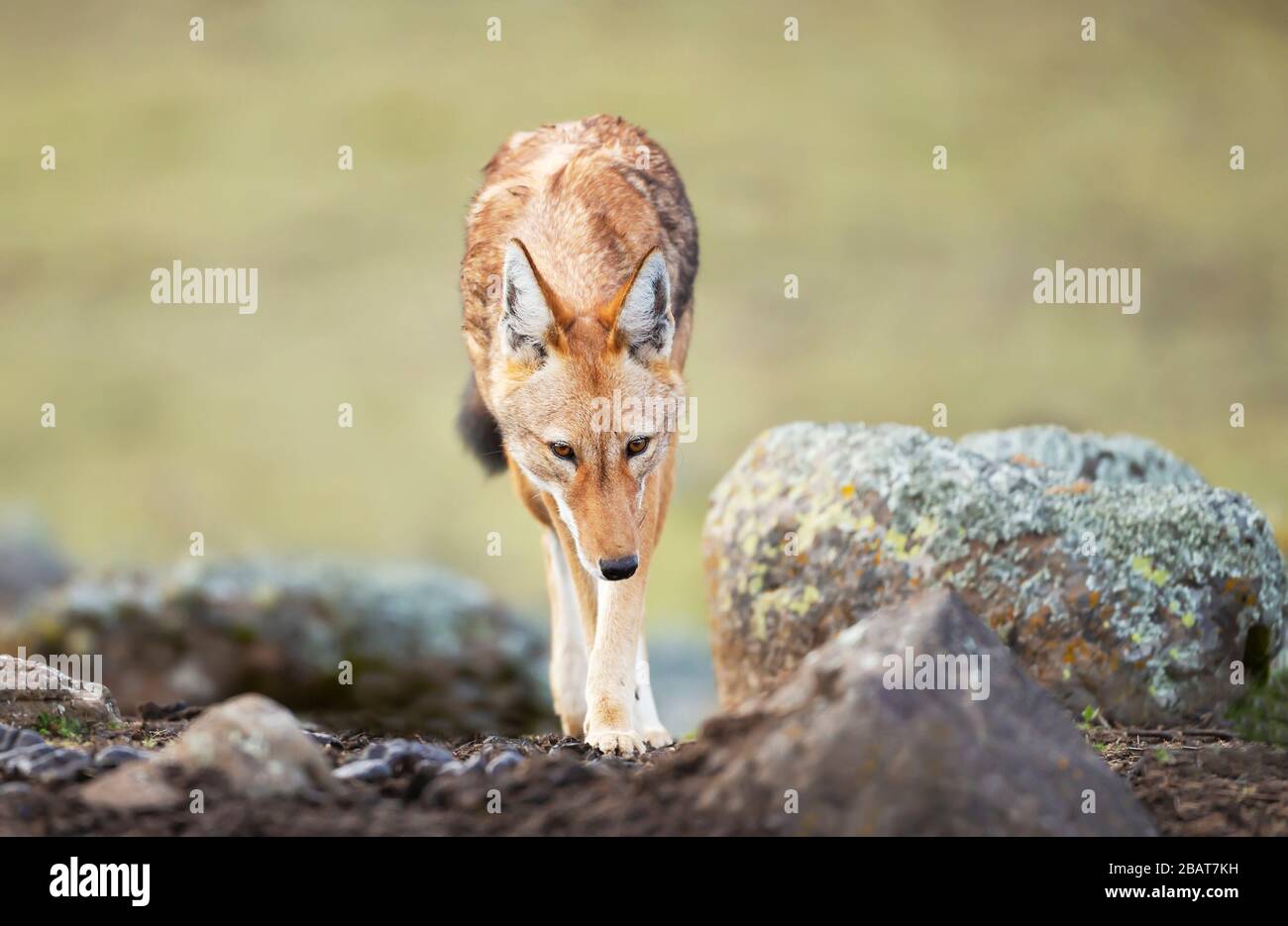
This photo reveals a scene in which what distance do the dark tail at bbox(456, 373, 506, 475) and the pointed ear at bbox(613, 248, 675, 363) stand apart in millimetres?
1697

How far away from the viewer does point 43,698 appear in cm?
544

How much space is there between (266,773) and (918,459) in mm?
4143

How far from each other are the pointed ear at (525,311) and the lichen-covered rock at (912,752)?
227 centimetres

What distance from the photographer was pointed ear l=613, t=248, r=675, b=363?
5.55 metres

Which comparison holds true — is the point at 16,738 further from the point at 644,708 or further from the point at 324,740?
the point at 644,708

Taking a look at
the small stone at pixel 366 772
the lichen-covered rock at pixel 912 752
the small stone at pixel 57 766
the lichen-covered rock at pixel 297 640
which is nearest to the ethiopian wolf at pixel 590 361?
the small stone at pixel 366 772

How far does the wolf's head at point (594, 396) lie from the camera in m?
5.48

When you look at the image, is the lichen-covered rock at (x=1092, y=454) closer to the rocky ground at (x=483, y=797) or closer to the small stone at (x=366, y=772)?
the rocky ground at (x=483, y=797)

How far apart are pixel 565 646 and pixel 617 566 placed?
1.96 meters

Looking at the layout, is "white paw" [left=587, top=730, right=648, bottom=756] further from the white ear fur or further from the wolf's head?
the white ear fur

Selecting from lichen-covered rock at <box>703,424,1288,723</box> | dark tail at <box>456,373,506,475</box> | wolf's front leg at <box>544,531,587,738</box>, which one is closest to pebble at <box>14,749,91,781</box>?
wolf's front leg at <box>544,531,587,738</box>

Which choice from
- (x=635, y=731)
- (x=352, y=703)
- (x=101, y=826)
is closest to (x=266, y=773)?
(x=101, y=826)

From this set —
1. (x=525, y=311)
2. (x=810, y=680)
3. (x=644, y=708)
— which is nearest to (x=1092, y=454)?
(x=644, y=708)

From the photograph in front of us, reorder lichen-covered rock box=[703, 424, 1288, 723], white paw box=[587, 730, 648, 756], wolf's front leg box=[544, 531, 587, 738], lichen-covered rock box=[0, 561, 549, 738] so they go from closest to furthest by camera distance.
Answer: white paw box=[587, 730, 648, 756]
lichen-covered rock box=[703, 424, 1288, 723]
wolf's front leg box=[544, 531, 587, 738]
lichen-covered rock box=[0, 561, 549, 738]
